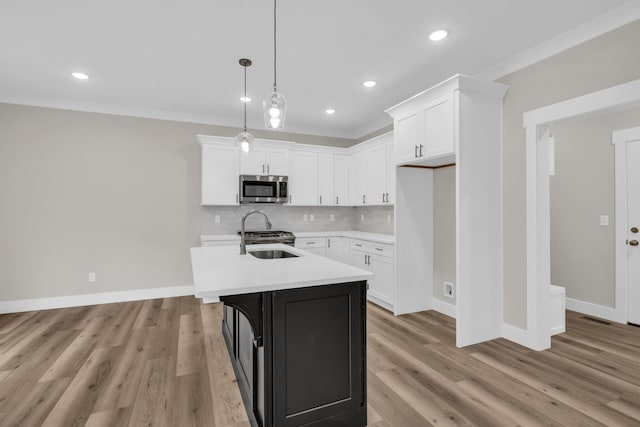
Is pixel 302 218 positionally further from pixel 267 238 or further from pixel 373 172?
pixel 373 172

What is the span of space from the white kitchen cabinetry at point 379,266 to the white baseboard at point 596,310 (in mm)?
2277

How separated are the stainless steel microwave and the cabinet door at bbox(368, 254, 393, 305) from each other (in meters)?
1.68

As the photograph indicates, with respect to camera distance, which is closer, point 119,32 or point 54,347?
point 119,32

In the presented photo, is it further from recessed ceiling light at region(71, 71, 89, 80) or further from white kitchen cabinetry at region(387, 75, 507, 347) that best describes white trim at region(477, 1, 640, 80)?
recessed ceiling light at region(71, 71, 89, 80)

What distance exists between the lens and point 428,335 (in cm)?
332

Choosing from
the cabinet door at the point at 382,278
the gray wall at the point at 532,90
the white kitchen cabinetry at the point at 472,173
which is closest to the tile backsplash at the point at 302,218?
the cabinet door at the point at 382,278

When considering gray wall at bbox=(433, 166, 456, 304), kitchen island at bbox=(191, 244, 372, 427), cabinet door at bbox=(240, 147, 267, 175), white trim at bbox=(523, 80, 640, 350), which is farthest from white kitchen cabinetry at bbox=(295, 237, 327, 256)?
kitchen island at bbox=(191, 244, 372, 427)

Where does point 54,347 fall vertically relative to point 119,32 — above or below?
below

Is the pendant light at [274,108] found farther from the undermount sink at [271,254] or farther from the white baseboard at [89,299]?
the white baseboard at [89,299]

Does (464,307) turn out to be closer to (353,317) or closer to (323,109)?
(353,317)

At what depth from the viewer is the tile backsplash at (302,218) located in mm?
5020

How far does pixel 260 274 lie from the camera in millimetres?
1922

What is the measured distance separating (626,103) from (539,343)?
208cm

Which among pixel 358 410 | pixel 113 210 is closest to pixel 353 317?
pixel 358 410
